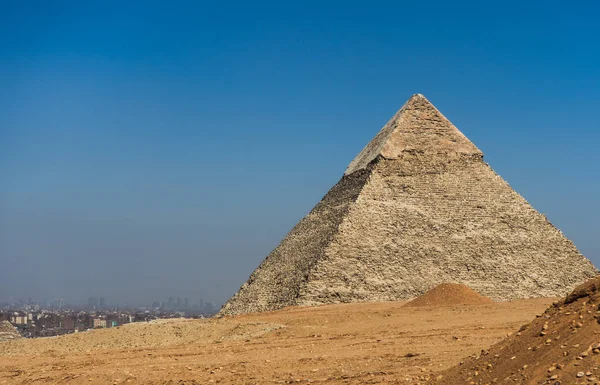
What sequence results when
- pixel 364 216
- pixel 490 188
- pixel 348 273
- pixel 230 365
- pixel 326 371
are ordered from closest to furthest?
pixel 326 371 → pixel 230 365 → pixel 348 273 → pixel 364 216 → pixel 490 188

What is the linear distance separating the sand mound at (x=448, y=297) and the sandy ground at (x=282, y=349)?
4.75ft

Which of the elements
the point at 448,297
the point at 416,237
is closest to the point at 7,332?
the point at 448,297

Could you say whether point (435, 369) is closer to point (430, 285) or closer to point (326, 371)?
point (326, 371)

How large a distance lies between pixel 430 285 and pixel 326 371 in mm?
24267

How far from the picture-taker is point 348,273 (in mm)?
35719

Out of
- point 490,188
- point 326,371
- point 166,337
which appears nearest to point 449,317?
point 166,337

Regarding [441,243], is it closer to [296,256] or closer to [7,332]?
[296,256]

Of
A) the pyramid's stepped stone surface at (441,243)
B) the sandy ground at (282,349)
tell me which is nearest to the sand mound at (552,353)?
the sandy ground at (282,349)

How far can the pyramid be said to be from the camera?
119 ft

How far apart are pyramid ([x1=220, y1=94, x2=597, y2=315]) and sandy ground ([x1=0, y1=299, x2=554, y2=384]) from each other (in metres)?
9.01

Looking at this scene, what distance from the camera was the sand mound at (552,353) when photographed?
777cm

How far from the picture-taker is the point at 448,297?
92.5 ft

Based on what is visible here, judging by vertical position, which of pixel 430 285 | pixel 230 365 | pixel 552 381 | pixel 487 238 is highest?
pixel 487 238

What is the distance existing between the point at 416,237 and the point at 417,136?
8291 millimetres
